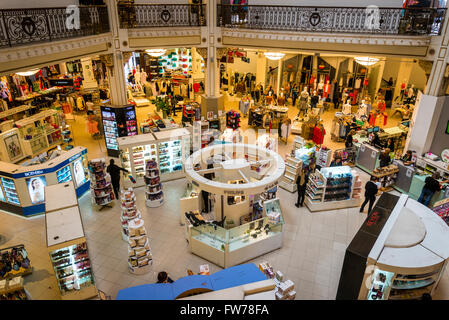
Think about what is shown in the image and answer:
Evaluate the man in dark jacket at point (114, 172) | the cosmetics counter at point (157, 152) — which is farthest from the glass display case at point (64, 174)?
the cosmetics counter at point (157, 152)

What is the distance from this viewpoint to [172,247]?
30.6 ft

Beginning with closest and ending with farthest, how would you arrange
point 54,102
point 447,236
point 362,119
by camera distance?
point 447,236, point 362,119, point 54,102

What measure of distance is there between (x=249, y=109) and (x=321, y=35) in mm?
6027

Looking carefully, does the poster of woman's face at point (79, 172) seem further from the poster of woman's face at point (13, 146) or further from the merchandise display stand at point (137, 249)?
the merchandise display stand at point (137, 249)

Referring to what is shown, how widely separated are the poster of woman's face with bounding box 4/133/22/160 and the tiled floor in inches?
154

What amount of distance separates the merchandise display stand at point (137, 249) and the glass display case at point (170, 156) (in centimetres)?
439

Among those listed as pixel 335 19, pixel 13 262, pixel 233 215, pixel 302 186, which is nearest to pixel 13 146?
pixel 13 262

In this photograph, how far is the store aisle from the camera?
813 cm

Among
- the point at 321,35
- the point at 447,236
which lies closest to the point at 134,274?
the point at 447,236

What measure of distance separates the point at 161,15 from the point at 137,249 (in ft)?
34.0

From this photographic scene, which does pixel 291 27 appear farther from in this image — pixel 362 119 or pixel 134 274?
pixel 134 274

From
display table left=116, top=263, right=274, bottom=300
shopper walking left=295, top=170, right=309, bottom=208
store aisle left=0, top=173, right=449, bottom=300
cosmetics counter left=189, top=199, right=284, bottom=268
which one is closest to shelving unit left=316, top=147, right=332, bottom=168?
shopper walking left=295, top=170, right=309, bottom=208

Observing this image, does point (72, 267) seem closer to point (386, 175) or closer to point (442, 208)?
point (442, 208)

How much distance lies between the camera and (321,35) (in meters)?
13.1
